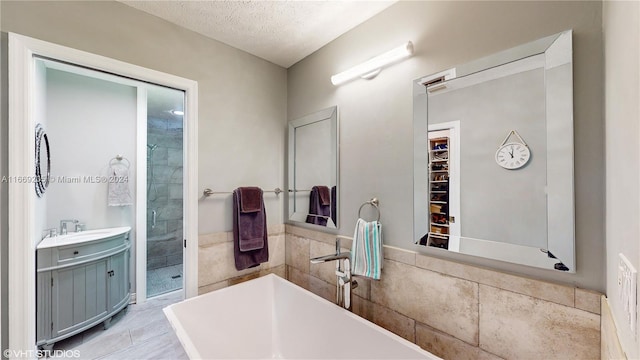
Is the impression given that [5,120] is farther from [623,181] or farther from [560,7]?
[560,7]

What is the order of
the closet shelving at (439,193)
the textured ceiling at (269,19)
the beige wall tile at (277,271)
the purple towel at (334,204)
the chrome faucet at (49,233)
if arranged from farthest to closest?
the chrome faucet at (49,233) < the beige wall tile at (277,271) < the purple towel at (334,204) < the textured ceiling at (269,19) < the closet shelving at (439,193)

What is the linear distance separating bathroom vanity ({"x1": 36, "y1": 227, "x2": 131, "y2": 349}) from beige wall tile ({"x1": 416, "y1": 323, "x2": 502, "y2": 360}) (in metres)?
2.70

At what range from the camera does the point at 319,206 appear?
195 centimetres

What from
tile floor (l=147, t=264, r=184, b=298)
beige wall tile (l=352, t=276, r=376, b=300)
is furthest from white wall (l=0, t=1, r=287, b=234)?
tile floor (l=147, t=264, r=184, b=298)

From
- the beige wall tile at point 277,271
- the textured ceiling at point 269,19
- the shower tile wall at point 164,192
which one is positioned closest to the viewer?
the textured ceiling at point 269,19

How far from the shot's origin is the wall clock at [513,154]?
1022mm

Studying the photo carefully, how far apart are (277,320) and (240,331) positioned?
0.27 meters

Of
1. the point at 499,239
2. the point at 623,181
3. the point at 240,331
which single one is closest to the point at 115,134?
the point at 240,331

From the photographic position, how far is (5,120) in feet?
3.94

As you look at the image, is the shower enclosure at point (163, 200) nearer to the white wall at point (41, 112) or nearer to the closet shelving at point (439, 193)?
the white wall at point (41, 112)

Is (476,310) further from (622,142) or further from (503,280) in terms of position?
(622,142)

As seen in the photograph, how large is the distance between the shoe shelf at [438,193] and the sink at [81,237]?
278cm

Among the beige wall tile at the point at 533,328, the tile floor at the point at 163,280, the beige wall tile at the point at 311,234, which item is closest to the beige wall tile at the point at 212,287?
the beige wall tile at the point at 311,234

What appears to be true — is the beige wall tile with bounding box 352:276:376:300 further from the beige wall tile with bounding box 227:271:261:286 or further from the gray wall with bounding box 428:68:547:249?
the beige wall tile with bounding box 227:271:261:286
